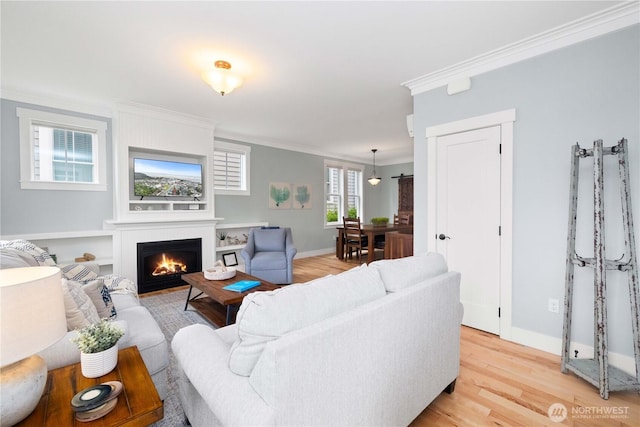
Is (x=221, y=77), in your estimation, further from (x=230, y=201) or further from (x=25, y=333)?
(x=230, y=201)

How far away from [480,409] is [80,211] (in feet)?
15.9

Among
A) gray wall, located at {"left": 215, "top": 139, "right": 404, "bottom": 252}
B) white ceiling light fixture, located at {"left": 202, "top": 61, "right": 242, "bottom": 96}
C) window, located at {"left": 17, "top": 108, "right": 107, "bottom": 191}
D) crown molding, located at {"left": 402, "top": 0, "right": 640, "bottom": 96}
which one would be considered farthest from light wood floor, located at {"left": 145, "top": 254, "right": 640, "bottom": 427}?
window, located at {"left": 17, "top": 108, "right": 107, "bottom": 191}

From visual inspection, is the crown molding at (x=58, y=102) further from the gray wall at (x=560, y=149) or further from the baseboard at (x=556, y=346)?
the baseboard at (x=556, y=346)

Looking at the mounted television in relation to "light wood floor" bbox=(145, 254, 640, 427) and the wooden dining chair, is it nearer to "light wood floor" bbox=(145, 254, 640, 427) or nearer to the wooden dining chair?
the wooden dining chair

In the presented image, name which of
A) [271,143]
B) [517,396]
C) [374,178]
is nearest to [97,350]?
[517,396]

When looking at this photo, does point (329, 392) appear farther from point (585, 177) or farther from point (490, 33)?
point (490, 33)

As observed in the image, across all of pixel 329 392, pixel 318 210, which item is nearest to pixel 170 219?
pixel 318 210

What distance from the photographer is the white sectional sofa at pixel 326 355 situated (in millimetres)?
949

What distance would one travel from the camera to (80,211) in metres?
3.83

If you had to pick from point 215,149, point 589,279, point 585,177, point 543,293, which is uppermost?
point 215,149

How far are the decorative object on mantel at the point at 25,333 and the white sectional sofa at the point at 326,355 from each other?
48 cm

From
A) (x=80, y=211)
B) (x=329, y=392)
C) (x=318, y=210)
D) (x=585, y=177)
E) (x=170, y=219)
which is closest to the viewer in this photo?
(x=329, y=392)

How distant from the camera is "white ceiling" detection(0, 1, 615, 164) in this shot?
79.8 inches

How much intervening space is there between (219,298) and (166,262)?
233cm
